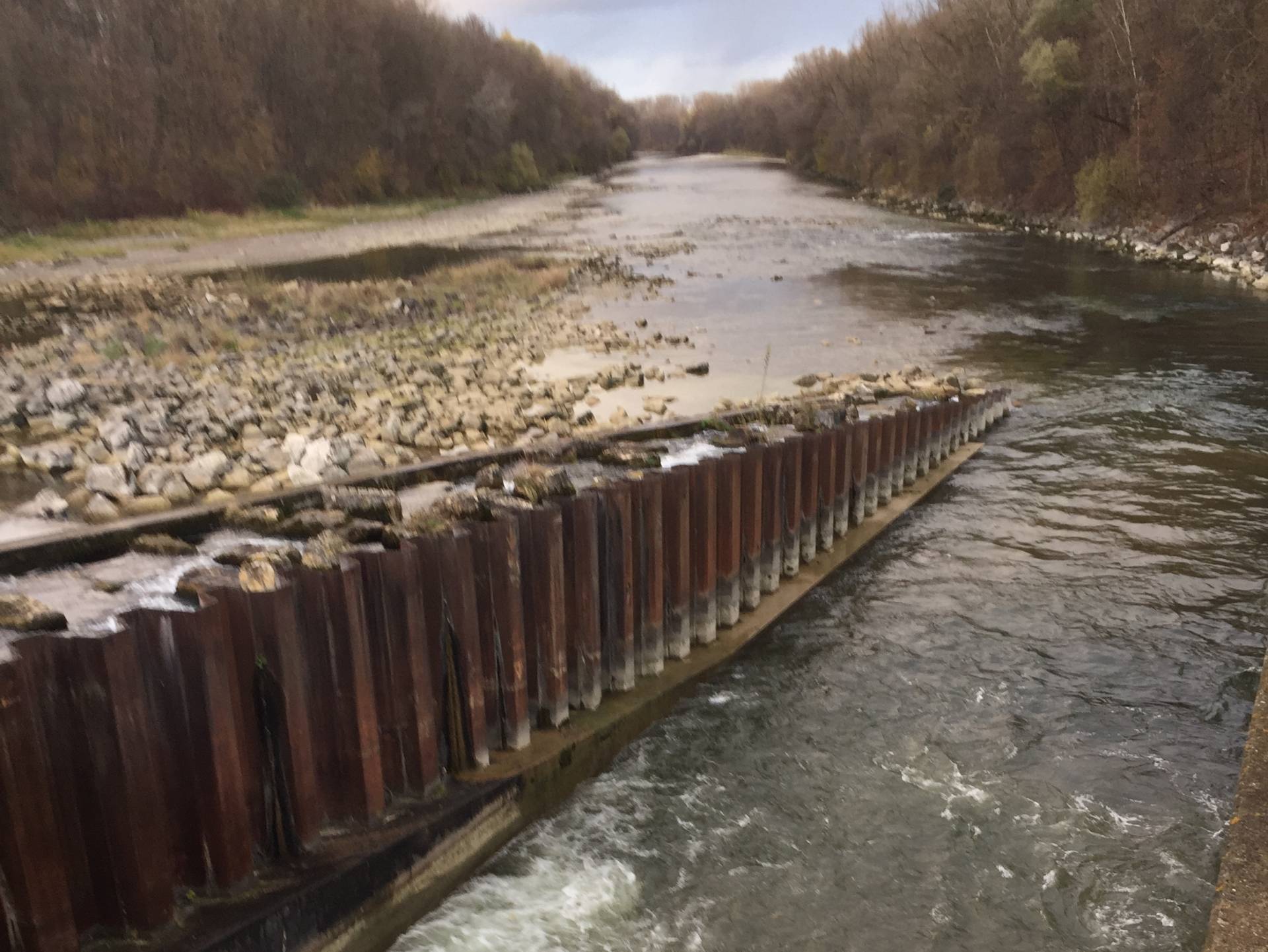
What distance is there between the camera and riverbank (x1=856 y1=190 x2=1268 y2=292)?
2988cm

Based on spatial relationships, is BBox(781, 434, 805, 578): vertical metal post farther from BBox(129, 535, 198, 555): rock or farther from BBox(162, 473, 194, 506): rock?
BBox(162, 473, 194, 506): rock

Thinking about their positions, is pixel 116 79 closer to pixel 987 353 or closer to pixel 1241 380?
pixel 987 353

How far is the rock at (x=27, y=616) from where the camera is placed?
434cm

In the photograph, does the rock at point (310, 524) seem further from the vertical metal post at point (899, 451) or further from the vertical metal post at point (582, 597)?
the vertical metal post at point (899, 451)

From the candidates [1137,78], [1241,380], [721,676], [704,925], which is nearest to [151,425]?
[721,676]

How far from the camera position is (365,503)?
6508 millimetres

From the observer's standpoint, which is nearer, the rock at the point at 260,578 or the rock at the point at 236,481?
the rock at the point at 260,578

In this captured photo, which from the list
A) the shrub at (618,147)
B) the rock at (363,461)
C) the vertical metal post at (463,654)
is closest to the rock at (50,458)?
the rock at (363,461)

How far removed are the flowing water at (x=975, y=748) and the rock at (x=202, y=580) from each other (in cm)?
214

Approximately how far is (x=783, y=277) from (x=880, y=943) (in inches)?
1091

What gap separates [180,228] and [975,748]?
4944 centimetres

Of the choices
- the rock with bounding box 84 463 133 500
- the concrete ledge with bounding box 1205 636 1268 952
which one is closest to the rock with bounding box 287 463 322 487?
the rock with bounding box 84 463 133 500

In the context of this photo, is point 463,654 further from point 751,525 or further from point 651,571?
point 751,525

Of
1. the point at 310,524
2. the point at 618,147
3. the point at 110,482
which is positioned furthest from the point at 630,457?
the point at 618,147
